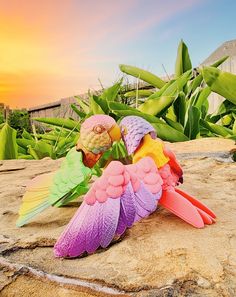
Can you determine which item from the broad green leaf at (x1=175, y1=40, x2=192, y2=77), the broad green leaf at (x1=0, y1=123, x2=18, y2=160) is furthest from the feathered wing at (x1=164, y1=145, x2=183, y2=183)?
the broad green leaf at (x1=175, y1=40, x2=192, y2=77)

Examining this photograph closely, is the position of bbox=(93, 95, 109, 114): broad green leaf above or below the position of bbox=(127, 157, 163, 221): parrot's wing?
above

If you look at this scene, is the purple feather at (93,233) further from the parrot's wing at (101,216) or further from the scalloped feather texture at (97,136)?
the scalloped feather texture at (97,136)

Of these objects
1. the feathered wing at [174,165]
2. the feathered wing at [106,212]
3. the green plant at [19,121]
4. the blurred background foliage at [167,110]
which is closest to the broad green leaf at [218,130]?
the blurred background foliage at [167,110]

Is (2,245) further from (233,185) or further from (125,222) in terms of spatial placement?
(233,185)

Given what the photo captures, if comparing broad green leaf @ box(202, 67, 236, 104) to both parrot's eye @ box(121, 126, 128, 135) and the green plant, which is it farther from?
the green plant

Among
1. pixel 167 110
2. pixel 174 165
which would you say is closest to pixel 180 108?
pixel 167 110

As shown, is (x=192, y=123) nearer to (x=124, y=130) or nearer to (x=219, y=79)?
(x=219, y=79)

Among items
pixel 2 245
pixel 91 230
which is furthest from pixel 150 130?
pixel 2 245
